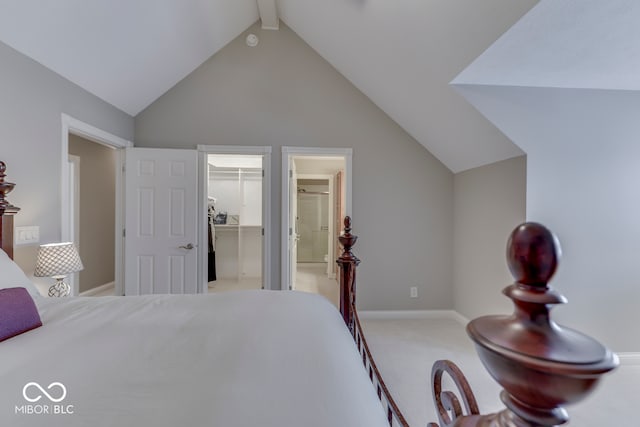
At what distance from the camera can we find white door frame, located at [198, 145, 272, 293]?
11.0ft

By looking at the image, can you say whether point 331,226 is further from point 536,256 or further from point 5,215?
point 536,256

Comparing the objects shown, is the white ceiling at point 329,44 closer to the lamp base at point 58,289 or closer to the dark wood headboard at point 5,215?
the dark wood headboard at point 5,215

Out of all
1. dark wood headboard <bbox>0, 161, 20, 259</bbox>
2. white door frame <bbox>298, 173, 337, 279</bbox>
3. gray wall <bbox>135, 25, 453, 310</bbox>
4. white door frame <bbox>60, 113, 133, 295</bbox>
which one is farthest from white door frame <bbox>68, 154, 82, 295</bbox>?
white door frame <bbox>298, 173, 337, 279</bbox>

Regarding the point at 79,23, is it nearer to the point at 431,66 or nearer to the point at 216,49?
the point at 216,49

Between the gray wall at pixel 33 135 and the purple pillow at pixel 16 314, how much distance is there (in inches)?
47.4

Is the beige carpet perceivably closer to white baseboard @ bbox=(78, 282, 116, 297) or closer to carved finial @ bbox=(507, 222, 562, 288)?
carved finial @ bbox=(507, 222, 562, 288)

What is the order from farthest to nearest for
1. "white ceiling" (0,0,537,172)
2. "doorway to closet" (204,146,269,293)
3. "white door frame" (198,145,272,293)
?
"doorway to closet" (204,146,269,293) → "white door frame" (198,145,272,293) → "white ceiling" (0,0,537,172)

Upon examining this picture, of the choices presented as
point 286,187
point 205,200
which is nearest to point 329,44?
point 286,187

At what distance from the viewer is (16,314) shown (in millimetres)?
1068

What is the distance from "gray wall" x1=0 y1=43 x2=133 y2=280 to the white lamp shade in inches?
6.3

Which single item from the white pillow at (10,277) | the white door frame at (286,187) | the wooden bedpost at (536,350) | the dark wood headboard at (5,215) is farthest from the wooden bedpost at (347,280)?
the dark wood headboard at (5,215)

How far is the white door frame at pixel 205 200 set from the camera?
132 inches

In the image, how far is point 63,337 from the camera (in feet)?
3.29

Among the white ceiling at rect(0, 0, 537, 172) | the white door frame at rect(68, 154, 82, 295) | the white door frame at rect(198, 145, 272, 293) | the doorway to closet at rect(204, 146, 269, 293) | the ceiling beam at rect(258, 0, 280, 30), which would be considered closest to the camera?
the white ceiling at rect(0, 0, 537, 172)
